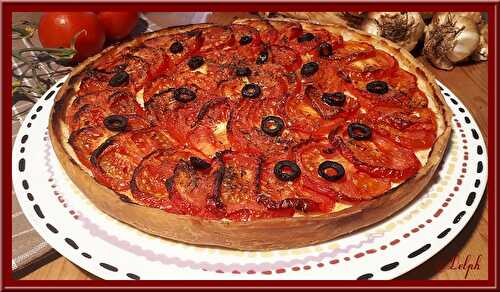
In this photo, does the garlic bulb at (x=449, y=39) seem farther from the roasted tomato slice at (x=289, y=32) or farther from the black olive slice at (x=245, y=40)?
the black olive slice at (x=245, y=40)

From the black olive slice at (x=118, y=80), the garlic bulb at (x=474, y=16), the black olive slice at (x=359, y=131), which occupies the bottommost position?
the black olive slice at (x=118, y=80)

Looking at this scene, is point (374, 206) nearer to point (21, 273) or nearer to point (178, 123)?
point (178, 123)

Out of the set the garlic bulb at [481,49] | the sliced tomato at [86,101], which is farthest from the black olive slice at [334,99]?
the garlic bulb at [481,49]

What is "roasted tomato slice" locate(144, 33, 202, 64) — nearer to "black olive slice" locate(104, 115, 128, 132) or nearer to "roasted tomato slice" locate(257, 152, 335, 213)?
"black olive slice" locate(104, 115, 128, 132)

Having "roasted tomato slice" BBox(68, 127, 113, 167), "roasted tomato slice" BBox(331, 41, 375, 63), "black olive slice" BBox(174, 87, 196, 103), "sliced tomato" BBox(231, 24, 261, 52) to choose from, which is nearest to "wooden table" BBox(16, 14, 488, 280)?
"roasted tomato slice" BBox(68, 127, 113, 167)

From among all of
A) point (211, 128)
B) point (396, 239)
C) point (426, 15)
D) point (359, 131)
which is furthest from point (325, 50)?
point (396, 239)

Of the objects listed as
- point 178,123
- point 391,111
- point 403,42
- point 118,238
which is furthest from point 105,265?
point 403,42

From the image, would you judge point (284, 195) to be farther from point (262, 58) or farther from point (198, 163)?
point (262, 58)
